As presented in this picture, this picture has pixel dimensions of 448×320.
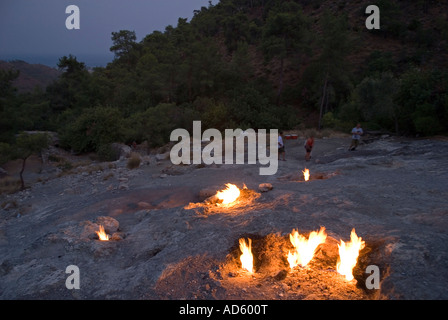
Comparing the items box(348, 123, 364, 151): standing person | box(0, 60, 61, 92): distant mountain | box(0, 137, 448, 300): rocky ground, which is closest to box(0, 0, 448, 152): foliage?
box(348, 123, 364, 151): standing person

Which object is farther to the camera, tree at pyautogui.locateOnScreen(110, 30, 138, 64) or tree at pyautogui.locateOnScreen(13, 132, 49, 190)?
tree at pyautogui.locateOnScreen(110, 30, 138, 64)

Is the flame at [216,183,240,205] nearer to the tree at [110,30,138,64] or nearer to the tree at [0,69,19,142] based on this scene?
the tree at [0,69,19,142]

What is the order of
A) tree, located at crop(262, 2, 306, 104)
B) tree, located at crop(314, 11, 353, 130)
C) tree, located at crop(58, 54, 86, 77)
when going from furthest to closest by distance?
tree, located at crop(58, 54, 86, 77)
tree, located at crop(262, 2, 306, 104)
tree, located at crop(314, 11, 353, 130)

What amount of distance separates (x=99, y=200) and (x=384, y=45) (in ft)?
139

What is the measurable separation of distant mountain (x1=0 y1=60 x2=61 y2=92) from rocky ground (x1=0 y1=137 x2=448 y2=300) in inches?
3153

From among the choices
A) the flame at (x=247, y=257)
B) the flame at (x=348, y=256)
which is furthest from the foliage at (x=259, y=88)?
the flame at (x=247, y=257)

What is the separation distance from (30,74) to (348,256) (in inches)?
3985

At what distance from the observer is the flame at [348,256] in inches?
169

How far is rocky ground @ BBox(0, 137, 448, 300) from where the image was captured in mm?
4141

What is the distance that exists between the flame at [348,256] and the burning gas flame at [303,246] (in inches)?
13.9

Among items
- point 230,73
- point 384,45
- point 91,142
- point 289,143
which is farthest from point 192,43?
point 384,45

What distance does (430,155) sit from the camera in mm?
11078

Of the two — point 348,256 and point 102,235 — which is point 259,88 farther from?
point 348,256

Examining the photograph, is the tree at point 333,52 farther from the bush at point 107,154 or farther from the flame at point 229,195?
the flame at point 229,195
